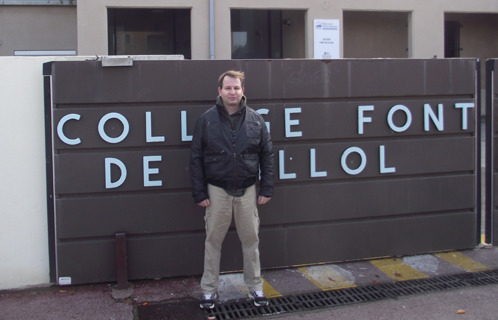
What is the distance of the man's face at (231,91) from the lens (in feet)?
12.6

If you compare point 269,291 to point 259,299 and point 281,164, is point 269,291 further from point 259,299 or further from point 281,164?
point 281,164

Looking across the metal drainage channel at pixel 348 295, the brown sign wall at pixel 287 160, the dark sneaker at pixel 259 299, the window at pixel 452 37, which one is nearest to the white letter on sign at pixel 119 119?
the brown sign wall at pixel 287 160

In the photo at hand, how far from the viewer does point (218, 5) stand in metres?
10.1

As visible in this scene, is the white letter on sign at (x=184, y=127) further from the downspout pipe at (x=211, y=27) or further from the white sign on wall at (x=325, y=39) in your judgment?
the white sign on wall at (x=325, y=39)

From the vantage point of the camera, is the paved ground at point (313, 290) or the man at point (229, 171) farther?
the paved ground at point (313, 290)

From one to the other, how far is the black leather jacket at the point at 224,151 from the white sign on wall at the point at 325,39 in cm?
703

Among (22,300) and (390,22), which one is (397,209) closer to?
(22,300)

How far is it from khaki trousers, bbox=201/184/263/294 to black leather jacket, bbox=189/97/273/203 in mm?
101

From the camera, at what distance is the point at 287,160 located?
15.6ft

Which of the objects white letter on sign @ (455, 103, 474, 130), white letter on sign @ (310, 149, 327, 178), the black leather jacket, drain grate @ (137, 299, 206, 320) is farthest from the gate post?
white letter on sign @ (455, 103, 474, 130)

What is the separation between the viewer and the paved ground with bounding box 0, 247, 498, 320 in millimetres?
3945

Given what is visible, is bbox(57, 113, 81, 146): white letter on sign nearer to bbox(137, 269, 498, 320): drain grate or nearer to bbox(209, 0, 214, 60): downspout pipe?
bbox(137, 269, 498, 320): drain grate

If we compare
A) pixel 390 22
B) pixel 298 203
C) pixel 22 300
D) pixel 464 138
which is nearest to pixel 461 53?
pixel 390 22

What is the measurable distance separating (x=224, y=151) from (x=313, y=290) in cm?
160
